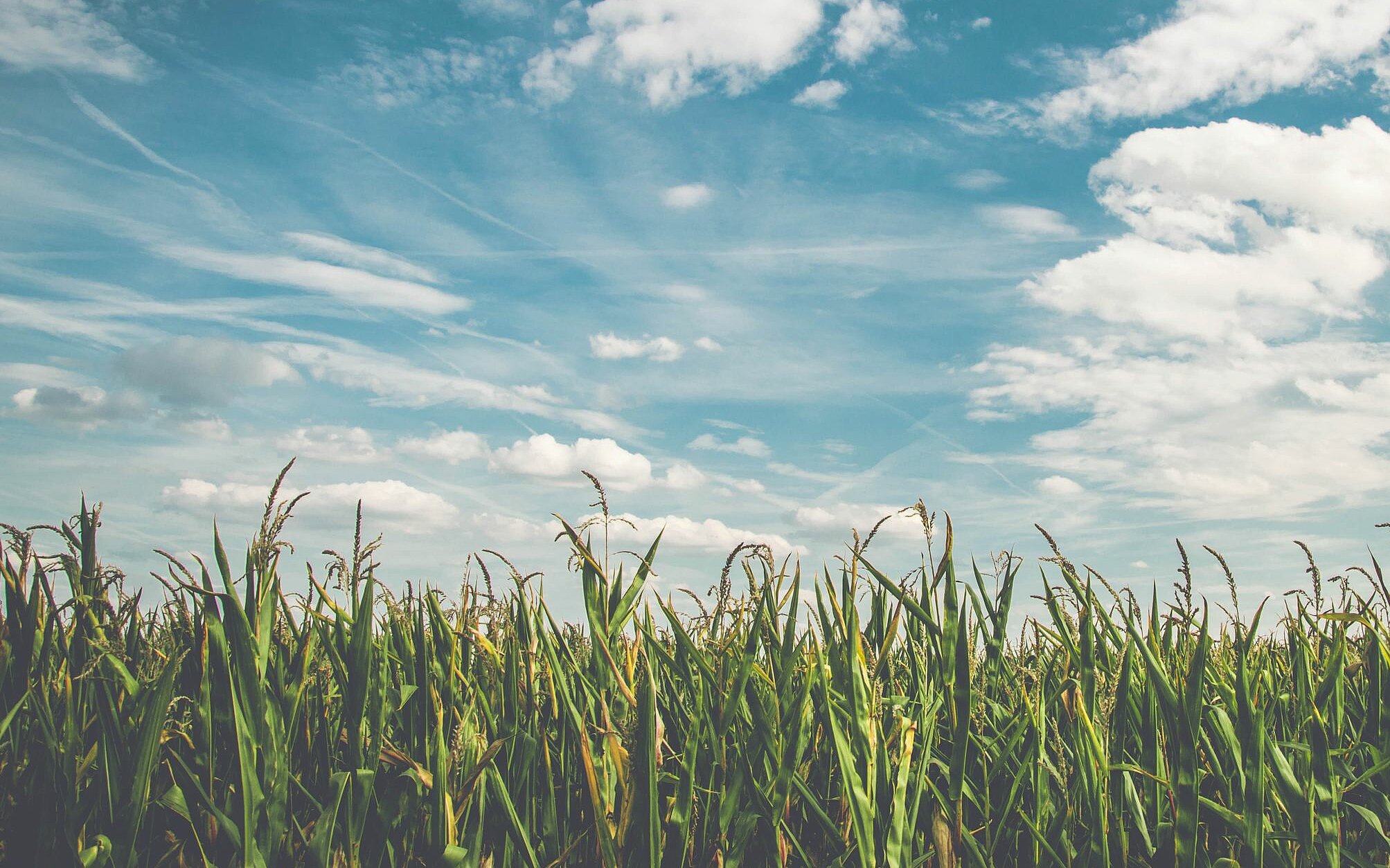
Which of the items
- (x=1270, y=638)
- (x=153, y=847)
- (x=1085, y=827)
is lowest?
(x=153, y=847)

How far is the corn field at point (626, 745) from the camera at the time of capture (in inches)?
101

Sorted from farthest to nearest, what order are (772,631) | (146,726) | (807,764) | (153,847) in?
(772,631)
(807,764)
(153,847)
(146,726)

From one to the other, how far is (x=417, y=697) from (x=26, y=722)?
1309 mm

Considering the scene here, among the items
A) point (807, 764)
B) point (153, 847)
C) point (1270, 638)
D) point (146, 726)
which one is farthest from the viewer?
point (1270, 638)

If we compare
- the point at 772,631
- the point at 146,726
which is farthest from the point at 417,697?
the point at 772,631

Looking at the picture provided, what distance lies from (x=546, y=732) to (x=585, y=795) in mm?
219

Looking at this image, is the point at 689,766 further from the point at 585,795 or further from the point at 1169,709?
the point at 1169,709

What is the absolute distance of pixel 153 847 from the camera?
9.15 feet

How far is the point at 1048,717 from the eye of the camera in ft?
10.9

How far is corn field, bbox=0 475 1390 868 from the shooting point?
8.43 ft

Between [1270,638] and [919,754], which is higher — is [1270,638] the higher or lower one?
the higher one

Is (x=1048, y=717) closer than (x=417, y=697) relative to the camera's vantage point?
No

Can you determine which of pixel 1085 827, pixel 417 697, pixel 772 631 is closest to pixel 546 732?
pixel 417 697

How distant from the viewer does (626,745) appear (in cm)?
269
